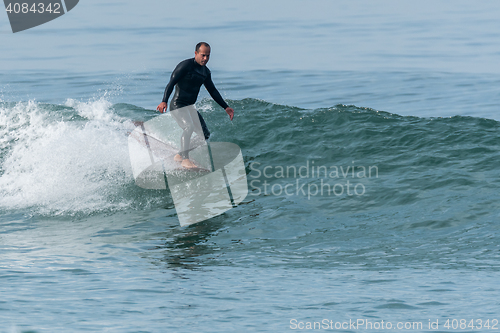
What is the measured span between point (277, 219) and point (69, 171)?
3980 mm

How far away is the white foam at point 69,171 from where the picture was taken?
9539 mm

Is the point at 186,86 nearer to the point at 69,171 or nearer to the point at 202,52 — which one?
the point at 202,52

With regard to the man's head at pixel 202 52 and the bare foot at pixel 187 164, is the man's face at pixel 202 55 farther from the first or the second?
the bare foot at pixel 187 164

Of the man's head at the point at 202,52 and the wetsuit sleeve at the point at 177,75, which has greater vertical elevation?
the man's head at the point at 202,52

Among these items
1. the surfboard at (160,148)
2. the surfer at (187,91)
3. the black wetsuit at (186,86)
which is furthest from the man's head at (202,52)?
the surfboard at (160,148)

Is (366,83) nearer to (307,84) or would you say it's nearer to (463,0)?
(307,84)

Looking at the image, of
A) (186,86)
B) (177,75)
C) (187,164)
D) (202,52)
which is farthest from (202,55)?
(187,164)

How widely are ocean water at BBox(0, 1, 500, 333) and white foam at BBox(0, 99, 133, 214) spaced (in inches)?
1.4

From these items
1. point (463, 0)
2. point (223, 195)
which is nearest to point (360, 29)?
point (463, 0)

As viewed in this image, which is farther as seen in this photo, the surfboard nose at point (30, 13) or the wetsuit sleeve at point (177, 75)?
the surfboard nose at point (30, 13)

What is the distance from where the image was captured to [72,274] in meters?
6.38

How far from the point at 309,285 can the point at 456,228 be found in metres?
2.68

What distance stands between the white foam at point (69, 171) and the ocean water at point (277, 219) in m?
0.04

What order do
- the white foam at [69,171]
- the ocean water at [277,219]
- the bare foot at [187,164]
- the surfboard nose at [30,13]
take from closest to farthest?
the ocean water at [277,219] < the white foam at [69,171] < the bare foot at [187,164] < the surfboard nose at [30,13]
